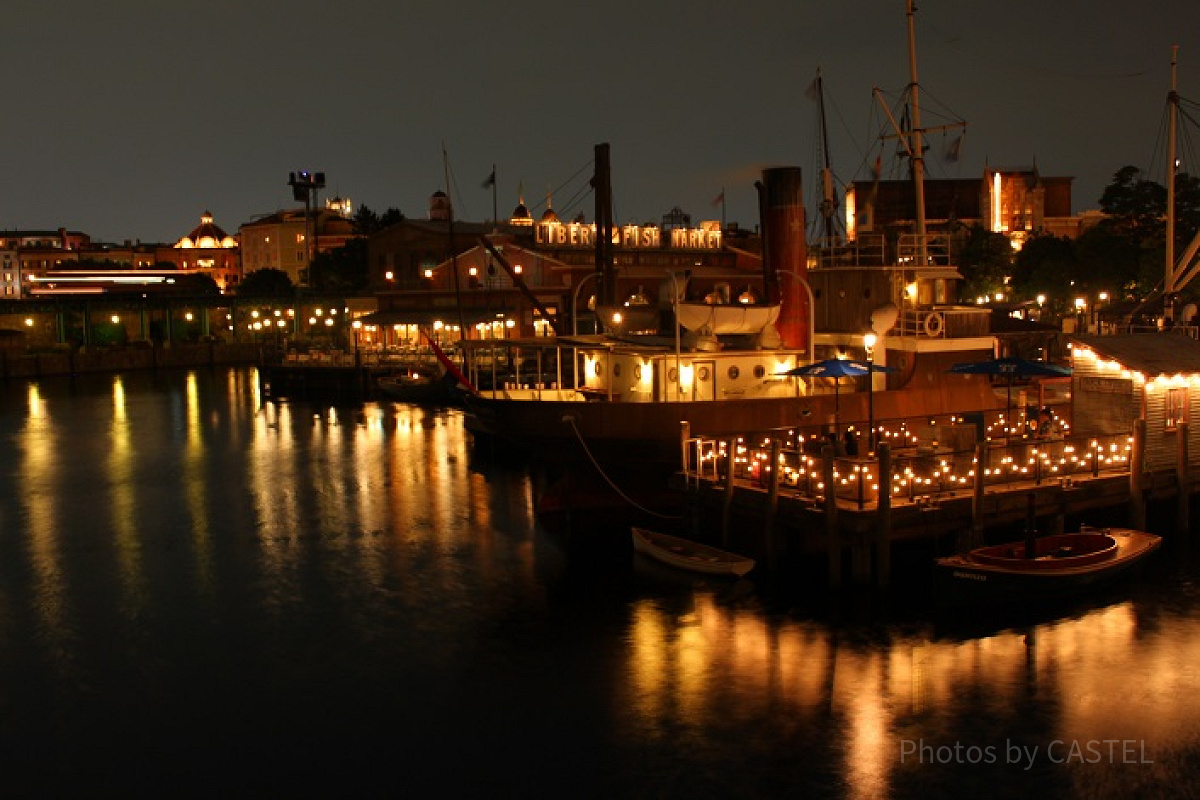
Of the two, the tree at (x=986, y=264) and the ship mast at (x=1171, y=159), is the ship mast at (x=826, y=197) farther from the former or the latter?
the tree at (x=986, y=264)

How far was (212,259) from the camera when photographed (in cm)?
19800

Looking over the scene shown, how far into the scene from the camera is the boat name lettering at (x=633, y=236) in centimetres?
7675

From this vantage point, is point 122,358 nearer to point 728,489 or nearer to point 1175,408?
point 728,489

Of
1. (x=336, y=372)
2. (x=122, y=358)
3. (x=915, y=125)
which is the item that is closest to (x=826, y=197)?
(x=915, y=125)

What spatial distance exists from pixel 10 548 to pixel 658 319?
66.6 feet

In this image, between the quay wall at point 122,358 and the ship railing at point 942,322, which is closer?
the ship railing at point 942,322

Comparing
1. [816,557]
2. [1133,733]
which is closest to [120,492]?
[816,557]

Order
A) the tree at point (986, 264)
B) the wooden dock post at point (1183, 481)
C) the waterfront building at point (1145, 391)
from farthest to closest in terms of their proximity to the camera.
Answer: the tree at point (986, 264) < the waterfront building at point (1145, 391) < the wooden dock post at point (1183, 481)

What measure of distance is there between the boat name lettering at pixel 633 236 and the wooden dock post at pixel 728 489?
54018 mm

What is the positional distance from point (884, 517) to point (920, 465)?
177 centimetres

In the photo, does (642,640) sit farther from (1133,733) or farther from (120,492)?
(120,492)

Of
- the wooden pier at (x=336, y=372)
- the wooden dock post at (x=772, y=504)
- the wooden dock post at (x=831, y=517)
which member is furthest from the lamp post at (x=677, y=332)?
the wooden pier at (x=336, y=372)

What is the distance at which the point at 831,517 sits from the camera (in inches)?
845

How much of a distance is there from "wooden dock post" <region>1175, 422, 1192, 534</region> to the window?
0.36m
